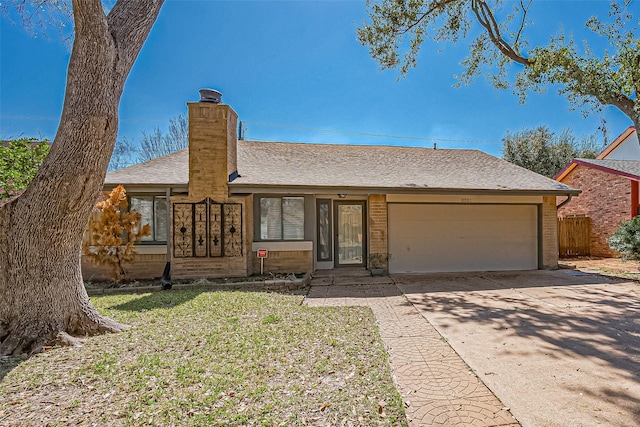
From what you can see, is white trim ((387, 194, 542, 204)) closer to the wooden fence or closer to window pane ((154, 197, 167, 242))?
the wooden fence

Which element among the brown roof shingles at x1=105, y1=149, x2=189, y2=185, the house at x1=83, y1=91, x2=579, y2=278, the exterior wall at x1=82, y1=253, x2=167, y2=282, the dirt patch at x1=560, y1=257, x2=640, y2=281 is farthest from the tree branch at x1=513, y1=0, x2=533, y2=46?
the exterior wall at x1=82, y1=253, x2=167, y2=282

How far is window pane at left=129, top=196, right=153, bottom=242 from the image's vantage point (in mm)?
8469

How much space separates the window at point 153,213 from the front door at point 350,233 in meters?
4.94

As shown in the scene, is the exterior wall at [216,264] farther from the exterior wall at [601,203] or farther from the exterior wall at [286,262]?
the exterior wall at [601,203]

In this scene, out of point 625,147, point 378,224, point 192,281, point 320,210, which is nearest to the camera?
point 192,281

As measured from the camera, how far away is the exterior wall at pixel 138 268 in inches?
325

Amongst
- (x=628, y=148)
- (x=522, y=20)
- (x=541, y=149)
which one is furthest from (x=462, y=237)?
(x=541, y=149)

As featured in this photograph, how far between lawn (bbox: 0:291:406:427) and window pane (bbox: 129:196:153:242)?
406 centimetres

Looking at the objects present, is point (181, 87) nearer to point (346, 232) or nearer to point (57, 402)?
point (346, 232)

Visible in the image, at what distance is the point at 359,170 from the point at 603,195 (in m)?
11.0

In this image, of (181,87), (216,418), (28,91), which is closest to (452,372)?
(216,418)

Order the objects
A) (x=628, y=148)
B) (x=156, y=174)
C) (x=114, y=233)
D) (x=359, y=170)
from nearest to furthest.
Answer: (x=114, y=233) < (x=156, y=174) < (x=359, y=170) < (x=628, y=148)

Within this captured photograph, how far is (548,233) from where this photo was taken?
9789mm

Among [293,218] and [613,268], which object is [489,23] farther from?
[613,268]
